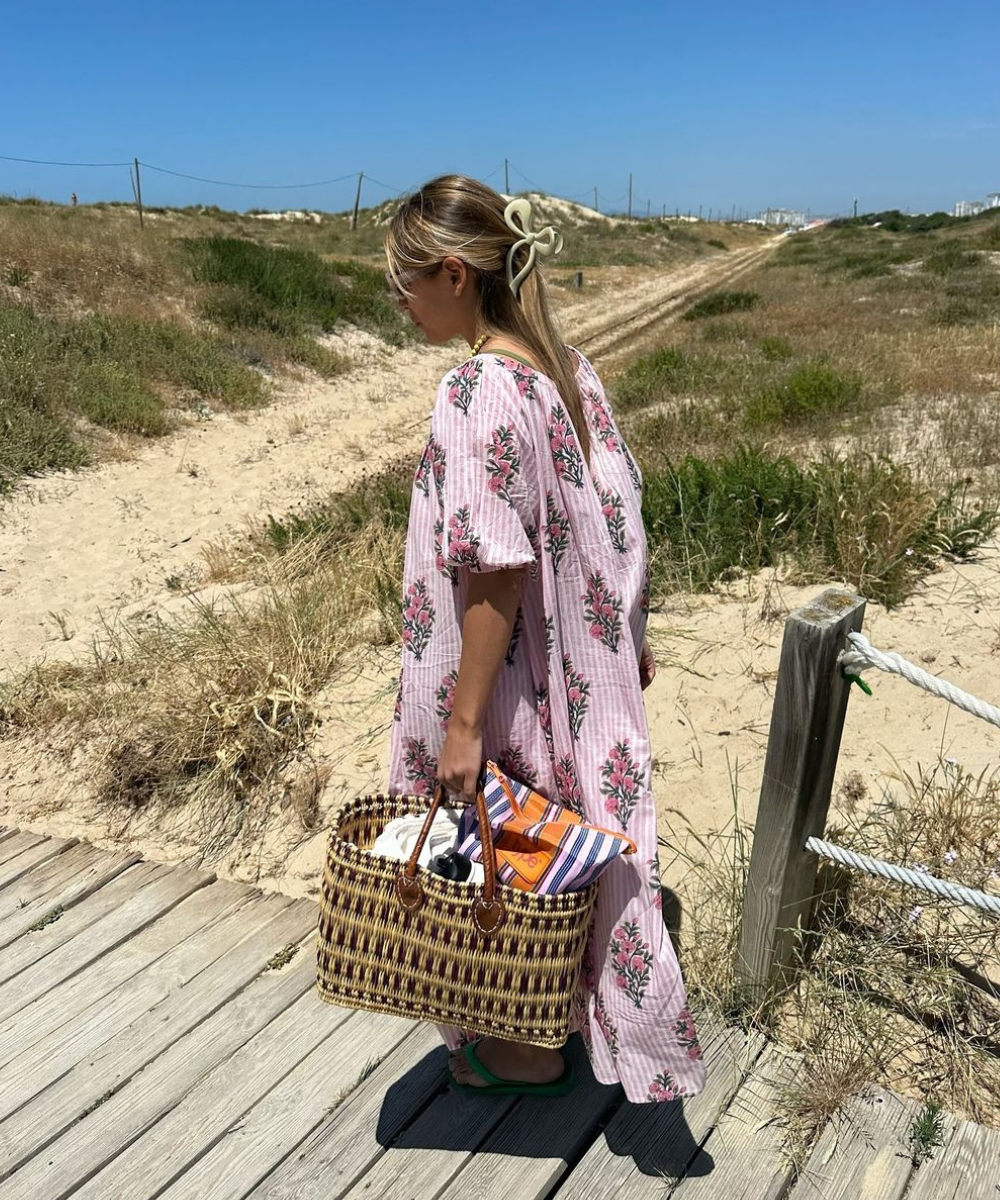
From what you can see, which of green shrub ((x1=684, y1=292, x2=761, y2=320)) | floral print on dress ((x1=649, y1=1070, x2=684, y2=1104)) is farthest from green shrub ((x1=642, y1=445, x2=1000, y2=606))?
green shrub ((x1=684, y1=292, x2=761, y2=320))

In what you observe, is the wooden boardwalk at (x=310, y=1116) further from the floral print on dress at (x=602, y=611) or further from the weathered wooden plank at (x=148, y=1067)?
the floral print on dress at (x=602, y=611)

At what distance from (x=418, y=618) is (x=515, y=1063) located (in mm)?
1056

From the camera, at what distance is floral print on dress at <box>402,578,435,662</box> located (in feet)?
5.28

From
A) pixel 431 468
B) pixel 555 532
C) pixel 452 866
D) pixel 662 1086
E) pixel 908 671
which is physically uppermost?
pixel 431 468

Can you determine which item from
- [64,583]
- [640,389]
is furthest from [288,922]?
[640,389]

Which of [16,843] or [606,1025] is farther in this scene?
[16,843]

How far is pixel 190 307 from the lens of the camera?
12742 mm

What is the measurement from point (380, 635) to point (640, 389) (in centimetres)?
637

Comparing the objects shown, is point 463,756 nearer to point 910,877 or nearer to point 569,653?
point 569,653

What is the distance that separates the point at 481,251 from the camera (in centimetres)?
151

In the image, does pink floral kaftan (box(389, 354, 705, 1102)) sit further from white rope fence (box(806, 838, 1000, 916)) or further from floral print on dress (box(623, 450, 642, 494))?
white rope fence (box(806, 838, 1000, 916))

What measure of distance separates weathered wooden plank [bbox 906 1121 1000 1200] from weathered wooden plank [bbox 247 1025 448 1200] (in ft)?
3.26

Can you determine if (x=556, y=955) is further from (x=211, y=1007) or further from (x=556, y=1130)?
(x=211, y=1007)

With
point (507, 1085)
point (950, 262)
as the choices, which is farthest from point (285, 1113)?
point (950, 262)
